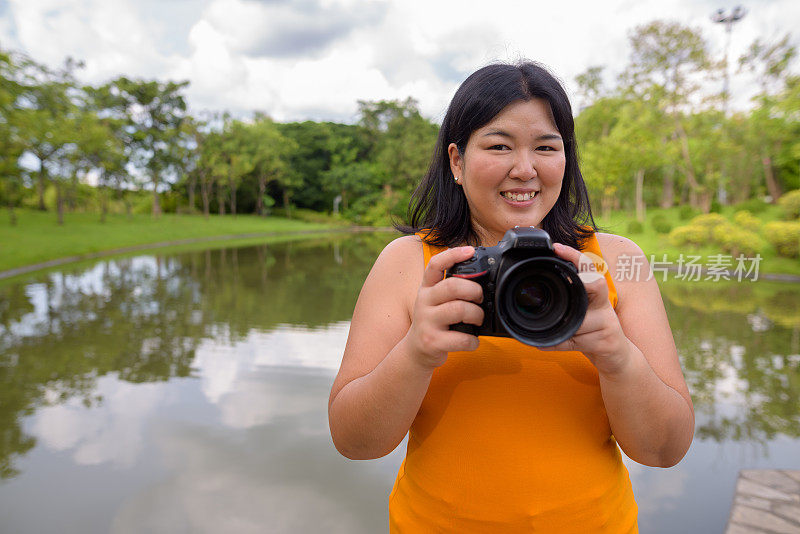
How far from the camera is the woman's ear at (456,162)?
129 centimetres

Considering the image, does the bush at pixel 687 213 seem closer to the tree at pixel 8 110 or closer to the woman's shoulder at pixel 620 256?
the woman's shoulder at pixel 620 256

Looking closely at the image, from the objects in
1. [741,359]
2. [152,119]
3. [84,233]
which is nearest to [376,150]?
[152,119]

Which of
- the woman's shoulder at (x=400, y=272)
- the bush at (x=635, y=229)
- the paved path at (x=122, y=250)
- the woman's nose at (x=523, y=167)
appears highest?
the woman's nose at (x=523, y=167)

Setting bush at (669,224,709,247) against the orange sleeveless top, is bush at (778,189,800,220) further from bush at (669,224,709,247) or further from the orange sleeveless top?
the orange sleeveless top

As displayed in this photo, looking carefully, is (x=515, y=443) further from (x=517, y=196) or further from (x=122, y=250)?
(x=122, y=250)

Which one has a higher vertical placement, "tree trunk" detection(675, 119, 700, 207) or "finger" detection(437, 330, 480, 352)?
"tree trunk" detection(675, 119, 700, 207)

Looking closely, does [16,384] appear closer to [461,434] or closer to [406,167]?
[461,434]

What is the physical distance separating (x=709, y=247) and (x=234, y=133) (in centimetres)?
3461

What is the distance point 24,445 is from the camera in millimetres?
3877

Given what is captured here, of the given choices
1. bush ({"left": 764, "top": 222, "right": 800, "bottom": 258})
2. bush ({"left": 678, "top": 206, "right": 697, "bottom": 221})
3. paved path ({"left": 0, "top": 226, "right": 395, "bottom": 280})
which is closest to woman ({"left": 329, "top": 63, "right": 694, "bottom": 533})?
paved path ({"left": 0, "top": 226, "right": 395, "bottom": 280})

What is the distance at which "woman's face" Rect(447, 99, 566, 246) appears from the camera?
1.15m

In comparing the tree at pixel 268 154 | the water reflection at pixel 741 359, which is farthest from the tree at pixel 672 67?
the tree at pixel 268 154

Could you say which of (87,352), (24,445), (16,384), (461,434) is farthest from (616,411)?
(87,352)

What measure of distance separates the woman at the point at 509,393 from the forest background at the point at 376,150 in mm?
7414
